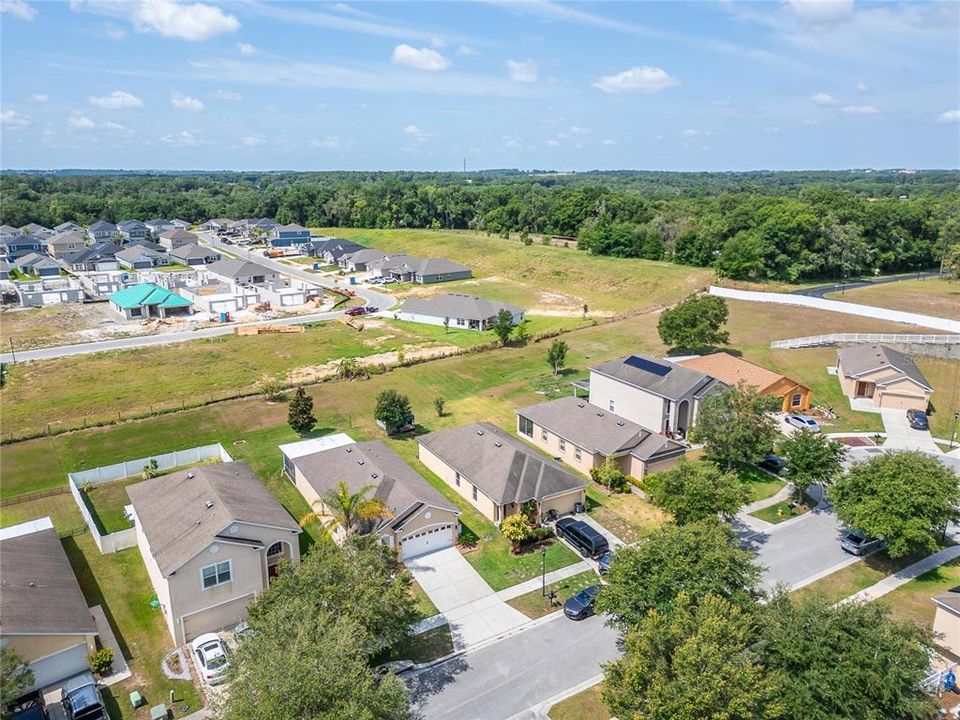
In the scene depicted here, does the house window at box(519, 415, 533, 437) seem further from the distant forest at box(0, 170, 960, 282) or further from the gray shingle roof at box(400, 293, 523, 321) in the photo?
the distant forest at box(0, 170, 960, 282)

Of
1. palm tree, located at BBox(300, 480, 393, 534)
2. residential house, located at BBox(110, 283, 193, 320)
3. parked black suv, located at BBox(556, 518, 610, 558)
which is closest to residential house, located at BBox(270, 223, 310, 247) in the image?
residential house, located at BBox(110, 283, 193, 320)

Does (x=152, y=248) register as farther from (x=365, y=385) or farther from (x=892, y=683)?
(x=892, y=683)

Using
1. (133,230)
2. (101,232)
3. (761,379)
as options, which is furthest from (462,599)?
(101,232)

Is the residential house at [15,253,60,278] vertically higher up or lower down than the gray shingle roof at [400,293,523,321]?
higher up

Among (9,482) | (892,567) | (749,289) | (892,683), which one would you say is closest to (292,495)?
(9,482)

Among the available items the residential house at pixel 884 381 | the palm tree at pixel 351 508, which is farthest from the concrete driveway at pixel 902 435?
the palm tree at pixel 351 508

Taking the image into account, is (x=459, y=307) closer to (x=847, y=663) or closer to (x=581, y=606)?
(x=581, y=606)
